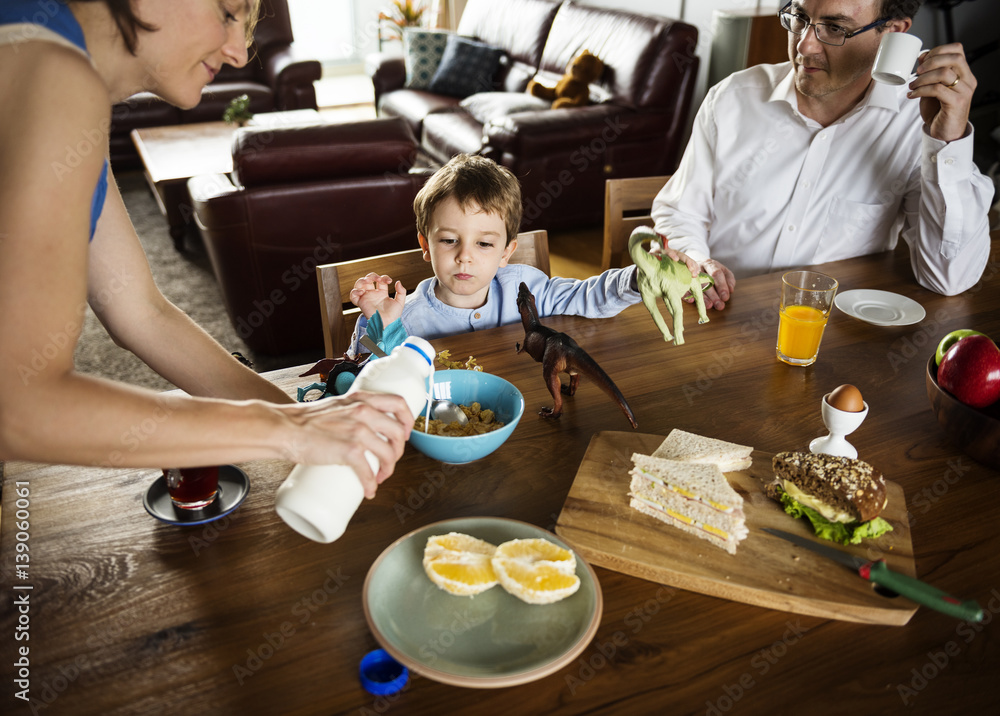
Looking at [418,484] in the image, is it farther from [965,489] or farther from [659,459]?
[965,489]

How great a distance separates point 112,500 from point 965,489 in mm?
1198

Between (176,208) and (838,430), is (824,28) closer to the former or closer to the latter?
(838,430)

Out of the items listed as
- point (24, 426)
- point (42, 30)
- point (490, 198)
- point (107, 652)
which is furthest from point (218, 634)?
point (490, 198)

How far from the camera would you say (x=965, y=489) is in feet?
3.51

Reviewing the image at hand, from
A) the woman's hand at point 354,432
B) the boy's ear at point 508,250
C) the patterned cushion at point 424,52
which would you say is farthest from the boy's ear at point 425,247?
the patterned cushion at point 424,52

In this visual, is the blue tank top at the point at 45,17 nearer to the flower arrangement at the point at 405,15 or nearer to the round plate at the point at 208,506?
the round plate at the point at 208,506

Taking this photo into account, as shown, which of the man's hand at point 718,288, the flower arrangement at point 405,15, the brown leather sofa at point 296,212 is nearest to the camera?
the man's hand at point 718,288

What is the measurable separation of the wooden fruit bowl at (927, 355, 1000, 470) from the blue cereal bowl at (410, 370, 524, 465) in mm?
643

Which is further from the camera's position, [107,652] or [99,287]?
[99,287]

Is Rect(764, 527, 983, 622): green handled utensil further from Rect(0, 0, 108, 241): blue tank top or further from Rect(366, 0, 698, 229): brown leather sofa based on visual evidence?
Rect(366, 0, 698, 229): brown leather sofa

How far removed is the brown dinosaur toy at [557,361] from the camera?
111 cm

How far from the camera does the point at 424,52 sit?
5727mm

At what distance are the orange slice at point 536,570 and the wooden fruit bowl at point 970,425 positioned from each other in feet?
2.20

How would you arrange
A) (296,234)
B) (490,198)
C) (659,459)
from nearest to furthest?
(659,459) → (490,198) → (296,234)
